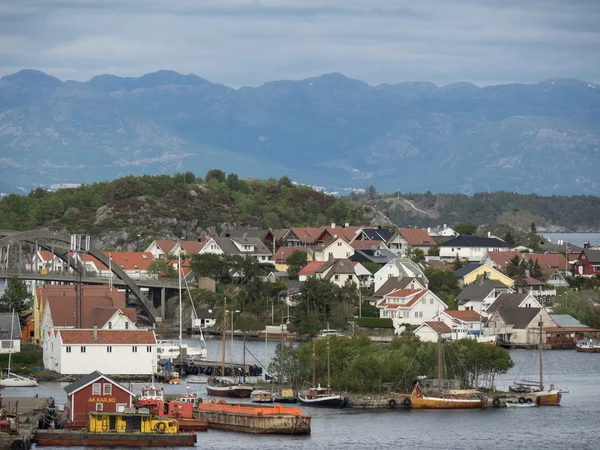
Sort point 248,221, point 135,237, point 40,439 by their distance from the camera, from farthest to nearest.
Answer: point 248,221, point 135,237, point 40,439

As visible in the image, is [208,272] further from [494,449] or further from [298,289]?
[494,449]

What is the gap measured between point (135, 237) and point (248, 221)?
1575 cm

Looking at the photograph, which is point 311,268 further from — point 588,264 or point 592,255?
point 592,255

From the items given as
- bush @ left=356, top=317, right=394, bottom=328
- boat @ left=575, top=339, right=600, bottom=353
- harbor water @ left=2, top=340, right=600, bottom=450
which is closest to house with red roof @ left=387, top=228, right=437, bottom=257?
bush @ left=356, top=317, right=394, bottom=328

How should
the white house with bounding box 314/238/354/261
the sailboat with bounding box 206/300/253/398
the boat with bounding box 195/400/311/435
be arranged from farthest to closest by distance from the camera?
the white house with bounding box 314/238/354/261, the sailboat with bounding box 206/300/253/398, the boat with bounding box 195/400/311/435

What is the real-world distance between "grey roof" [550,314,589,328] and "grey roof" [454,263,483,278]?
1576 cm

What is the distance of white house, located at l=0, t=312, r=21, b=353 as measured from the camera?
74062 mm

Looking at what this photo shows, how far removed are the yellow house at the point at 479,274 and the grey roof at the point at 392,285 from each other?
25.6ft

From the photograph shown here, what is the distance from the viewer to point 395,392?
6281 cm

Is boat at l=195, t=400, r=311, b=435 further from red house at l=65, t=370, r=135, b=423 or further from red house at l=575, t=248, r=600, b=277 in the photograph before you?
red house at l=575, t=248, r=600, b=277

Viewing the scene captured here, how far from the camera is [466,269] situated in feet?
359

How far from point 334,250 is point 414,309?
95.9 ft

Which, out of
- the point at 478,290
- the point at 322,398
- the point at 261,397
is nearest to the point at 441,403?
the point at 322,398

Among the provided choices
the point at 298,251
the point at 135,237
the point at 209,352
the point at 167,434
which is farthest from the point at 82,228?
the point at 167,434
